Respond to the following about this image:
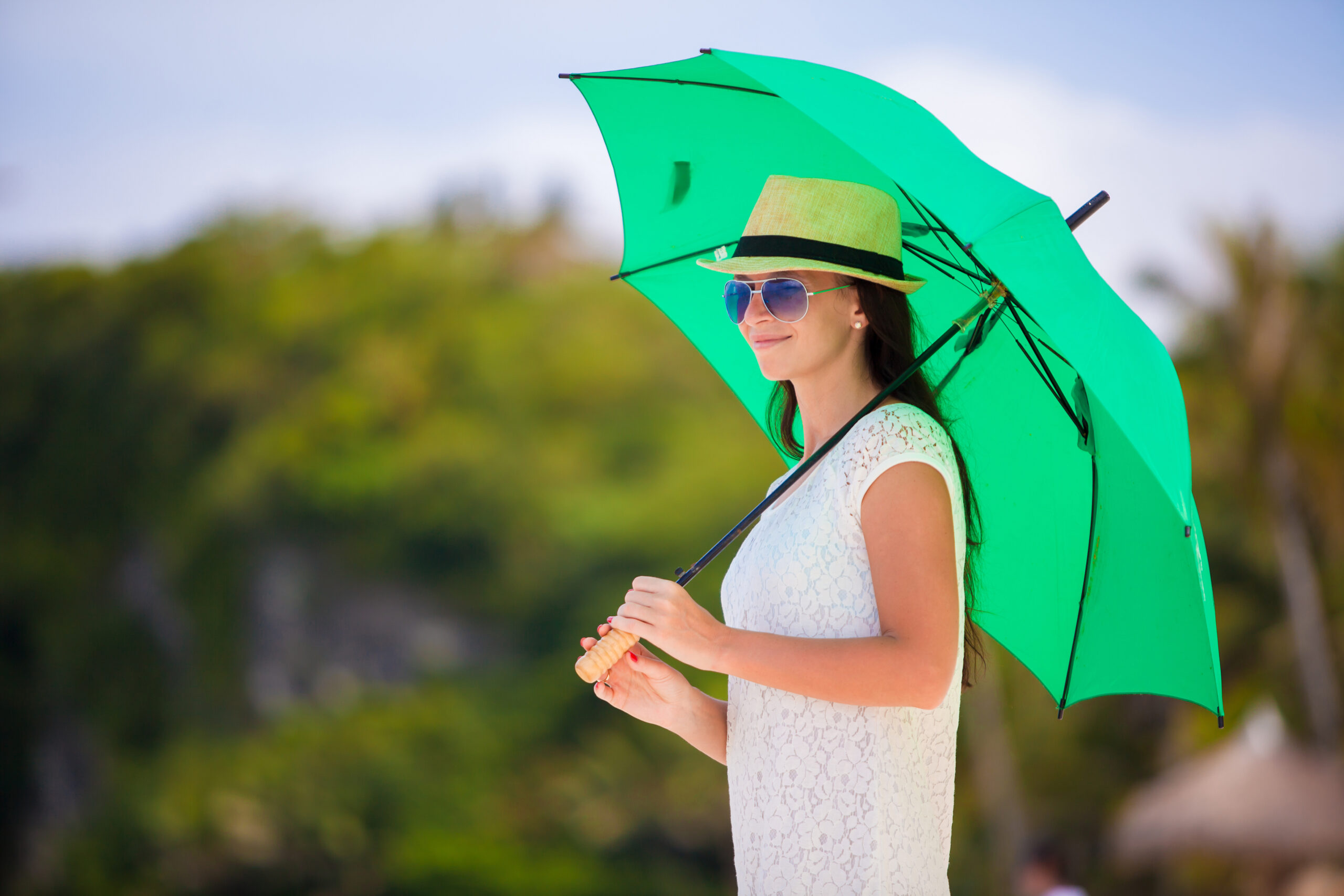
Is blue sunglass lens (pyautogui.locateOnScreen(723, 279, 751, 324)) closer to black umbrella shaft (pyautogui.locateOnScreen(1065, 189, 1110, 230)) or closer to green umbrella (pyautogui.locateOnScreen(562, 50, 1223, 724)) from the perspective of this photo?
green umbrella (pyautogui.locateOnScreen(562, 50, 1223, 724))

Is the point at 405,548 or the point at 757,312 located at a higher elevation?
the point at 757,312

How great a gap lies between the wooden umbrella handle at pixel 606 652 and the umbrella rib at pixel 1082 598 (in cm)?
65

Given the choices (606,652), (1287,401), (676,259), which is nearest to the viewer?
(606,652)

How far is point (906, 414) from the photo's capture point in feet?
4.86

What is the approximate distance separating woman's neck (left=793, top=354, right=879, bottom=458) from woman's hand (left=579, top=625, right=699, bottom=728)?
37cm

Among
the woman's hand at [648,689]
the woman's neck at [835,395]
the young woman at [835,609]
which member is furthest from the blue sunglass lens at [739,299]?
the woman's hand at [648,689]

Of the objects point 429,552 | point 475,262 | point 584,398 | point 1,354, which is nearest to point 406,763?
point 429,552

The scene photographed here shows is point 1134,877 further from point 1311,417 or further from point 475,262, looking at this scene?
point 475,262

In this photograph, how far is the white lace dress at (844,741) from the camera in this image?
1431 mm

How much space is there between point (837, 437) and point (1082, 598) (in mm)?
544

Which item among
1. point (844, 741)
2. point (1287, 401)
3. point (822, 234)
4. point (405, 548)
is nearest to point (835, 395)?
point (822, 234)

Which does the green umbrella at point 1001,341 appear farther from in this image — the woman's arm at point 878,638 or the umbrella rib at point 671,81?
the woman's arm at point 878,638

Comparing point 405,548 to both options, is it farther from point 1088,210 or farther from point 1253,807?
point 1088,210

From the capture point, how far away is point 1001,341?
1.80 meters
